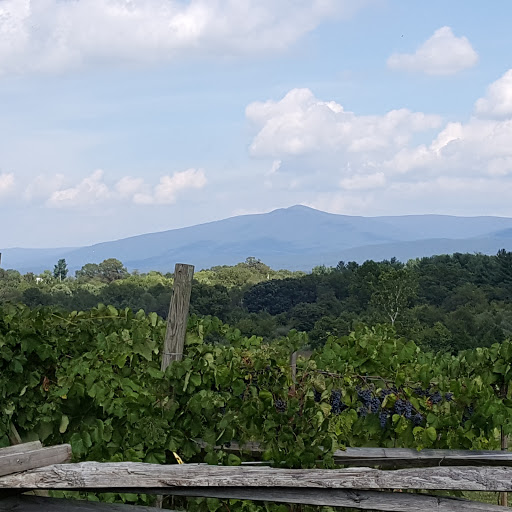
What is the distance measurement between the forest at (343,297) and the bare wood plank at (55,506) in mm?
8029

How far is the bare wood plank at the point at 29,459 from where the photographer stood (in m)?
3.72

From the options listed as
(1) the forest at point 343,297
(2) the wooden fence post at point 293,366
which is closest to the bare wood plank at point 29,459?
(2) the wooden fence post at point 293,366

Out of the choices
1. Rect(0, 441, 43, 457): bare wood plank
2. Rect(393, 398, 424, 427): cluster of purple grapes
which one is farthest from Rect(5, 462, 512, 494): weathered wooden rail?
Rect(393, 398, 424, 427): cluster of purple grapes

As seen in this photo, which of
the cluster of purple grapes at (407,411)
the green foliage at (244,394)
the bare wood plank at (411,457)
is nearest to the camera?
the green foliage at (244,394)

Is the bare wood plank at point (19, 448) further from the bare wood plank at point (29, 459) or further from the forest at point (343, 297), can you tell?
the forest at point (343, 297)

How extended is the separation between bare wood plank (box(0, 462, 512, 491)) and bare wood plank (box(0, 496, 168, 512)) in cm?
27

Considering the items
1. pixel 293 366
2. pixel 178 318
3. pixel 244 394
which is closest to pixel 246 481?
pixel 244 394

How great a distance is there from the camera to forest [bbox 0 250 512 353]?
50.2 feet

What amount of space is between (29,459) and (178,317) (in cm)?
121

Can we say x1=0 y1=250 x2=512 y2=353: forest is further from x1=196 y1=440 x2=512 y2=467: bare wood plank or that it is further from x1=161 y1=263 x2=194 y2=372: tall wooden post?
x1=161 y1=263 x2=194 y2=372: tall wooden post

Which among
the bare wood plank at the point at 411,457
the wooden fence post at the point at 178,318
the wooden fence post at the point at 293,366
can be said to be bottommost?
the bare wood plank at the point at 411,457

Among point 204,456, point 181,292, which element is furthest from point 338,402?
point 181,292

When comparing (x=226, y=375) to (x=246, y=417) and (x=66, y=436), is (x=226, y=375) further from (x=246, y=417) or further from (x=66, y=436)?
(x=66, y=436)

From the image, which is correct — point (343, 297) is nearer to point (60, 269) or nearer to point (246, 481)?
point (60, 269)
